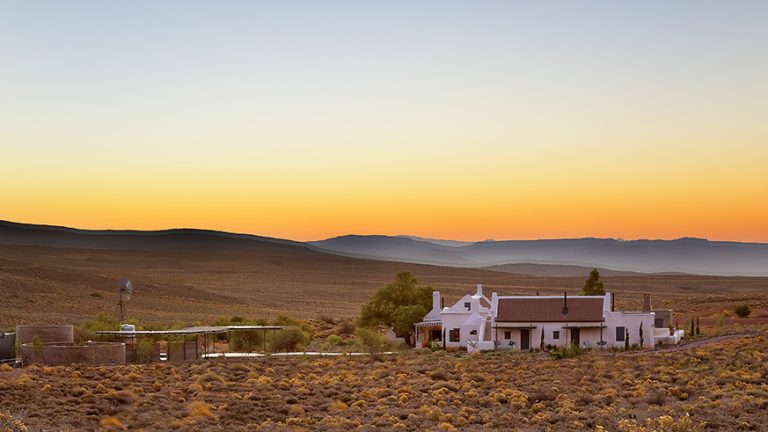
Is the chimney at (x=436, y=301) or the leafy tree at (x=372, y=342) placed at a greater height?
the chimney at (x=436, y=301)

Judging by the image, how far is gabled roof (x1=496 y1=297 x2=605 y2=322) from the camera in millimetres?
61125

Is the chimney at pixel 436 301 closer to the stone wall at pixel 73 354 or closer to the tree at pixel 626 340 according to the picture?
the tree at pixel 626 340

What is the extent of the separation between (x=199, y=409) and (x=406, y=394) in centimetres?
838

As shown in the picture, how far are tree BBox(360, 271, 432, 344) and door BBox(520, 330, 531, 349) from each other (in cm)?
870

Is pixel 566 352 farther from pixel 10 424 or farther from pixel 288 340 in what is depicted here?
pixel 10 424

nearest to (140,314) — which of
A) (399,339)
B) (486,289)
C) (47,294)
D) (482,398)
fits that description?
(47,294)

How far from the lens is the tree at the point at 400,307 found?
68.4m

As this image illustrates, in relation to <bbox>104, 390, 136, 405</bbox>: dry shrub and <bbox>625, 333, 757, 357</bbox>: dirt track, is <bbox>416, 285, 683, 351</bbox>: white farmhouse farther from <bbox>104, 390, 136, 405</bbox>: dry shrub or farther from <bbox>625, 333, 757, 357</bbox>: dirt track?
<bbox>104, 390, 136, 405</bbox>: dry shrub

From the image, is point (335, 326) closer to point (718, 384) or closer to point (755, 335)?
point (755, 335)

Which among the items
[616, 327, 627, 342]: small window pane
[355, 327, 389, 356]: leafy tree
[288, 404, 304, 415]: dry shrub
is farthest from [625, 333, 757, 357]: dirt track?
[288, 404, 304, 415]: dry shrub

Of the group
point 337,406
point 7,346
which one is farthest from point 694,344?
point 7,346

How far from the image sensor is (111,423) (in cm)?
3569

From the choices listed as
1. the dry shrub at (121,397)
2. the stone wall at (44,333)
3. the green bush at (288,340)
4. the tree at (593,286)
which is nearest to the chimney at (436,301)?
the green bush at (288,340)

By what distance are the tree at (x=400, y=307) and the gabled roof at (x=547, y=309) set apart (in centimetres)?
734
